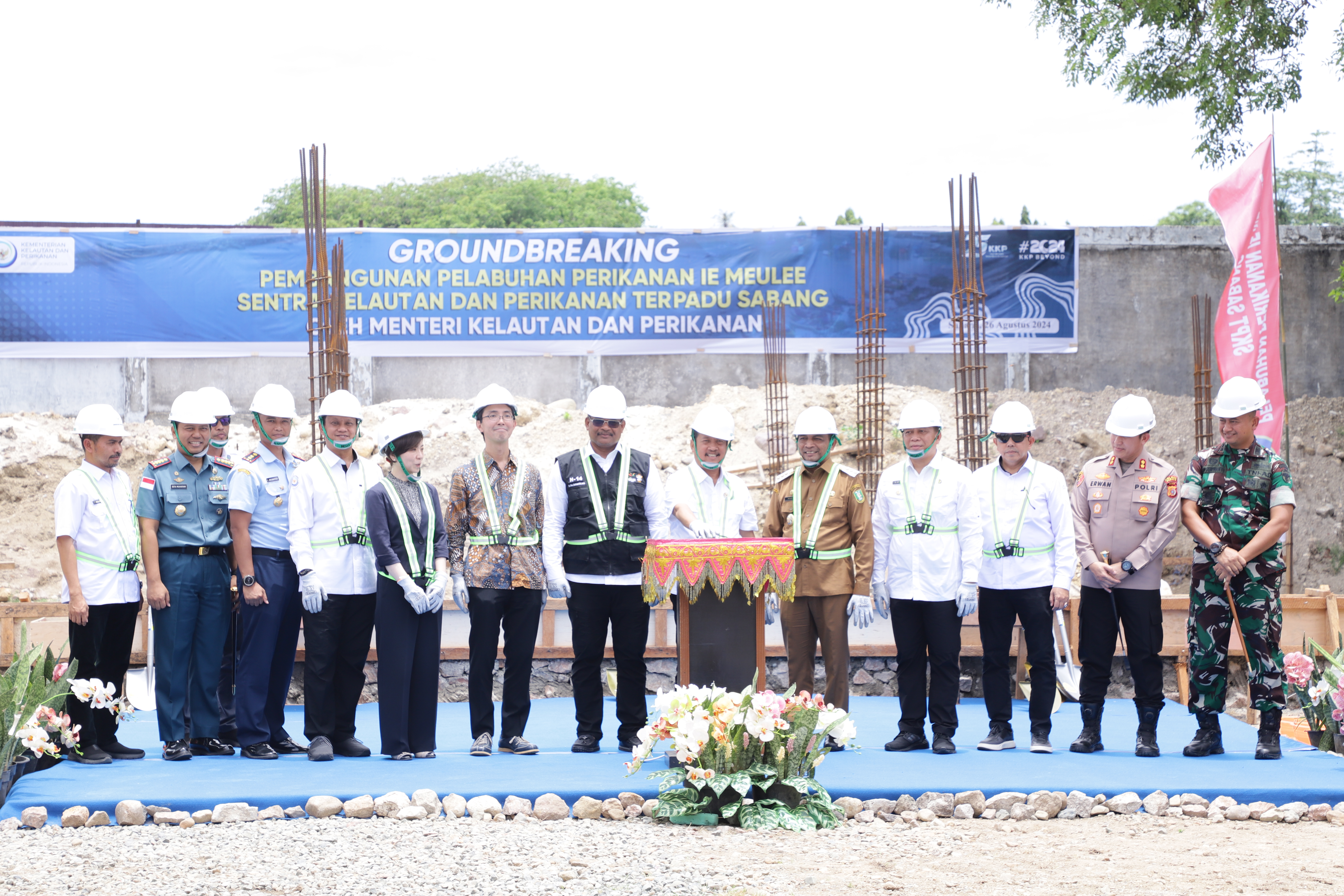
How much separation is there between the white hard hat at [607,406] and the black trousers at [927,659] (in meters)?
1.49

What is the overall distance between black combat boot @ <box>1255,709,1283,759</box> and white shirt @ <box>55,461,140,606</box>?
15.7ft

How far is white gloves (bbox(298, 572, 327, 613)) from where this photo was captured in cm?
518

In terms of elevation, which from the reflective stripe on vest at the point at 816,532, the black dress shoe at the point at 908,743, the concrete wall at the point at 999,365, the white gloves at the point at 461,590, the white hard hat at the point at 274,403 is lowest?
the black dress shoe at the point at 908,743

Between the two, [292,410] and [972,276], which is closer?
[292,410]

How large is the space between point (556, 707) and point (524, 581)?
187cm

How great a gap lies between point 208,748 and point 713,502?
2427mm

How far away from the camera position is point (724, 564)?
5008 mm

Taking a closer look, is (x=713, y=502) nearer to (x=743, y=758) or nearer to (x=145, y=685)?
(x=743, y=758)

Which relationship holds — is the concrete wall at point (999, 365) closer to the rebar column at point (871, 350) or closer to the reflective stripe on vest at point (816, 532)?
the rebar column at point (871, 350)

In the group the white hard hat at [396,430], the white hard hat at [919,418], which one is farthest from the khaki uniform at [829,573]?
the white hard hat at [396,430]

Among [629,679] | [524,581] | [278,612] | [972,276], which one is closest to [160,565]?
[278,612]

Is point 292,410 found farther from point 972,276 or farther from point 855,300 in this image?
point 855,300

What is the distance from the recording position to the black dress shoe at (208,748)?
17.6ft

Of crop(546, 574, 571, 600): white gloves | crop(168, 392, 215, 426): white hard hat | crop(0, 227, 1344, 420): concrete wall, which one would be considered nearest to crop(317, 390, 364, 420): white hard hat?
crop(168, 392, 215, 426): white hard hat
